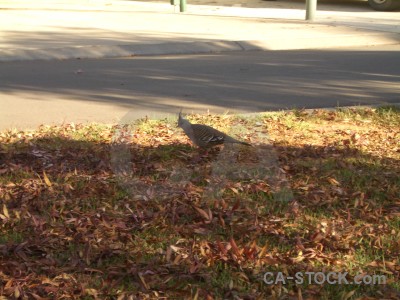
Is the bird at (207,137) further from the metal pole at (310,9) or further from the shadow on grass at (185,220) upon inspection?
the metal pole at (310,9)

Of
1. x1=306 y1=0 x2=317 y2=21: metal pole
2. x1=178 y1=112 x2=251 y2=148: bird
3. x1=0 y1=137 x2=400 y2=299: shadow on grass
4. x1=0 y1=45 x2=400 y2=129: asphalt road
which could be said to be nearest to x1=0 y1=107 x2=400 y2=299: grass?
x1=0 y1=137 x2=400 y2=299: shadow on grass

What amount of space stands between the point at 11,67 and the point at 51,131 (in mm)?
4872

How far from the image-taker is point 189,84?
35.3 ft

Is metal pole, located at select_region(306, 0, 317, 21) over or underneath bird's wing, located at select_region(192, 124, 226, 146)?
underneath

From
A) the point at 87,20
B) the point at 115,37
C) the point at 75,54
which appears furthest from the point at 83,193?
the point at 87,20

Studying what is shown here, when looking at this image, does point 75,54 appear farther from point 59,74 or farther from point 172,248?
point 172,248

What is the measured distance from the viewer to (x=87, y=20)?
17.5 meters

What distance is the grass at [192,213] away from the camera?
4250 millimetres

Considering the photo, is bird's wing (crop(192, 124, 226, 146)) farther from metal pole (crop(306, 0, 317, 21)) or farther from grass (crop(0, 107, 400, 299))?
metal pole (crop(306, 0, 317, 21))

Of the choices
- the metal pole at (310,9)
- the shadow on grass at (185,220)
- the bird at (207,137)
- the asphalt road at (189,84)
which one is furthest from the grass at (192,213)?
the metal pole at (310,9)

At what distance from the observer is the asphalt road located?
9219 millimetres

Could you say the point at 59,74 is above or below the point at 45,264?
below

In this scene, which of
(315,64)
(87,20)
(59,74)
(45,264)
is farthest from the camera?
(87,20)

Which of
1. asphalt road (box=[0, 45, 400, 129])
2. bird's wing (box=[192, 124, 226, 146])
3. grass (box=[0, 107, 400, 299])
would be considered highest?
bird's wing (box=[192, 124, 226, 146])
